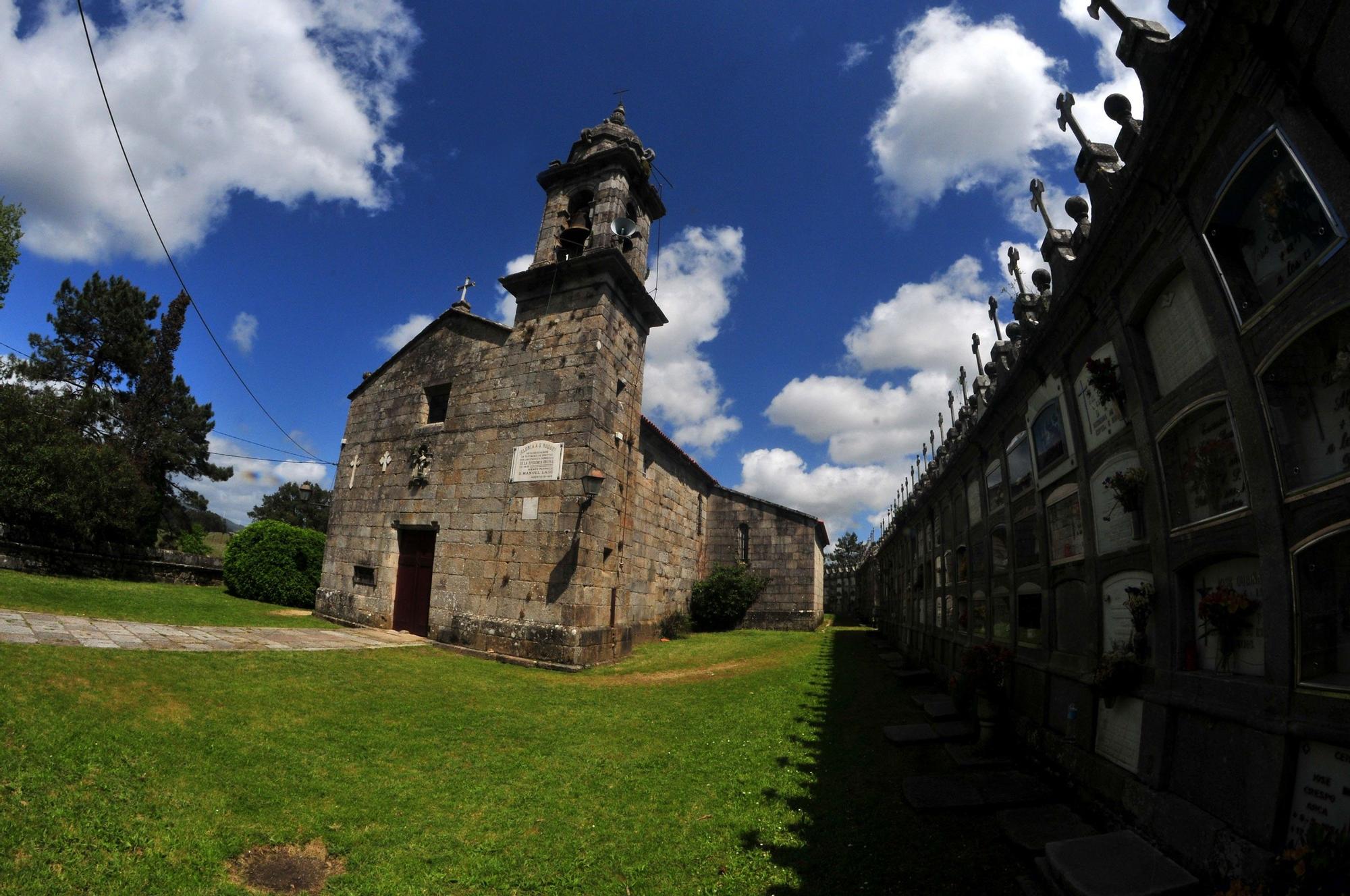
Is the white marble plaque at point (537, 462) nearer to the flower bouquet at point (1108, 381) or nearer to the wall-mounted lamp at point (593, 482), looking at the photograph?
the wall-mounted lamp at point (593, 482)

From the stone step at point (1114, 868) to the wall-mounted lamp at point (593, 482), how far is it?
28.8 feet

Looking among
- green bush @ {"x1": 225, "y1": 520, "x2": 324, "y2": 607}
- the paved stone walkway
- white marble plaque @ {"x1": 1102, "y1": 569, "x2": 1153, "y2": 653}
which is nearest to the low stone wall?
green bush @ {"x1": 225, "y1": 520, "x2": 324, "y2": 607}

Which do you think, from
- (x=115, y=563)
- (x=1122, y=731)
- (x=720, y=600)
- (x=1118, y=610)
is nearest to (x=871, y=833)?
(x=1122, y=731)

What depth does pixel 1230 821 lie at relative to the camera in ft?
9.43

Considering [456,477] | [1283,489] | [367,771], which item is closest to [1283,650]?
[1283,489]

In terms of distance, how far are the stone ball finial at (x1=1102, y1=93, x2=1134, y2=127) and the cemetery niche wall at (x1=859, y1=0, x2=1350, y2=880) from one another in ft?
0.06

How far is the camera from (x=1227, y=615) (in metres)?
3.08

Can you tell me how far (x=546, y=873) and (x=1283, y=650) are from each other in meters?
4.24

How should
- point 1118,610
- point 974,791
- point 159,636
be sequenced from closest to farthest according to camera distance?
point 1118,610
point 974,791
point 159,636

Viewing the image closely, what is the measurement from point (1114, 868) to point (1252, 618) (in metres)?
1.54

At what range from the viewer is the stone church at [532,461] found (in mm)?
11414

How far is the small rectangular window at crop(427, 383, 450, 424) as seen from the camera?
47.8 ft

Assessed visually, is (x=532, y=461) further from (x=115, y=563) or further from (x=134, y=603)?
(x=115, y=563)

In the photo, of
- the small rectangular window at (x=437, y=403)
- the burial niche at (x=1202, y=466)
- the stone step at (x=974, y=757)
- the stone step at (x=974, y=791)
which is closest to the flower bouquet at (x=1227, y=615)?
the burial niche at (x=1202, y=466)
